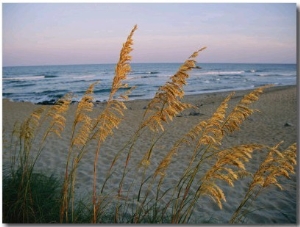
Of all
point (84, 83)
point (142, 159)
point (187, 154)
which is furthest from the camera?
point (84, 83)

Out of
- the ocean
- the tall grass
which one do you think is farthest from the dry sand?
the ocean

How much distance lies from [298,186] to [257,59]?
1.67 metres

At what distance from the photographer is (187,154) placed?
5.44 meters

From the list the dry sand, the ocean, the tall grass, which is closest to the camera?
the tall grass

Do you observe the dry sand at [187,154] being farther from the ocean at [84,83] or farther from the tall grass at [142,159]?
the ocean at [84,83]

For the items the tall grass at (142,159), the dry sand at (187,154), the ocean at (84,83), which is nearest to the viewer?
the tall grass at (142,159)

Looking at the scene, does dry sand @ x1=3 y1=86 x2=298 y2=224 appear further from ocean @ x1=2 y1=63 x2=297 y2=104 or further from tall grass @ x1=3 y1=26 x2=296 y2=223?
ocean @ x1=2 y1=63 x2=297 y2=104

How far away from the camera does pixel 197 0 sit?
299cm

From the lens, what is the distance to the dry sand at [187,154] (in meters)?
3.27

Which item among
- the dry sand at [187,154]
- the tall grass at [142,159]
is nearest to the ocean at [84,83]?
the dry sand at [187,154]

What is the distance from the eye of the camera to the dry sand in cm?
327

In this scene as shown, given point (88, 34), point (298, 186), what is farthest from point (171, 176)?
point (88, 34)


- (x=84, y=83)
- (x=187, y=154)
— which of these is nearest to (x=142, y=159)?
(x=187, y=154)

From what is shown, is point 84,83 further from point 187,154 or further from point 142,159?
point 142,159
